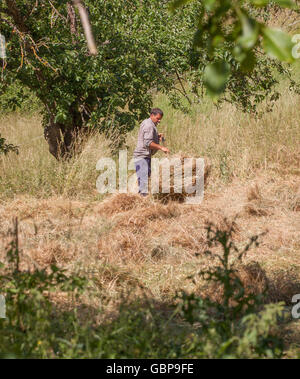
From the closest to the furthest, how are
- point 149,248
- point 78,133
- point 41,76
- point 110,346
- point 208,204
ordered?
point 110,346 → point 149,248 → point 208,204 → point 41,76 → point 78,133

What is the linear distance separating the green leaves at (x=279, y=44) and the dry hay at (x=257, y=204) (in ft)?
17.2

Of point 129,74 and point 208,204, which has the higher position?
point 129,74

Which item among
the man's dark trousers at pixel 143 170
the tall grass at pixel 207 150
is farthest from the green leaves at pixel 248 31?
the man's dark trousers at pixel 143 170

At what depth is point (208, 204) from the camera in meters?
7.32

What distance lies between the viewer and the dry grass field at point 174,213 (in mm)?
4781

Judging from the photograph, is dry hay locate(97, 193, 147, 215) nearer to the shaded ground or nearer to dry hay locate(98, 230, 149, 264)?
the shaded ground

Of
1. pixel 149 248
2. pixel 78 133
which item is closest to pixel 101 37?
pixel 78 133

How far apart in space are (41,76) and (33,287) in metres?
5.22

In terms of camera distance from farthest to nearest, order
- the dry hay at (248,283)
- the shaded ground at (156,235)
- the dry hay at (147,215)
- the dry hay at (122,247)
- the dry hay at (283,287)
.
Result: 1. the dry hay at (147,215)
2. the dry hay at (122,247)
3. the shaded ground at (156,235)
4. the dry hay at (283,287)
5. the dry hay at (248,283)

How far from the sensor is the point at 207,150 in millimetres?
9312

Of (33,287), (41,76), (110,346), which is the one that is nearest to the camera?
(110,346)

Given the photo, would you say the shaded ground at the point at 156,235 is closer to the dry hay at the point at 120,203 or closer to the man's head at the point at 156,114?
the dry hay at the point at 120,203

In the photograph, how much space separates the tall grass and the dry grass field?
0.06ft

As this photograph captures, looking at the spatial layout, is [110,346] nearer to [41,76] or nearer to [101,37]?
[41,76]
